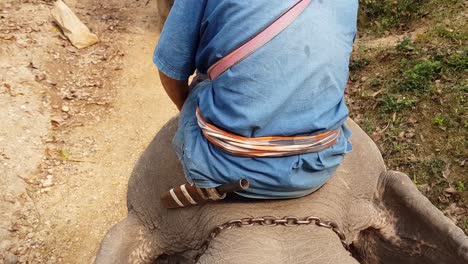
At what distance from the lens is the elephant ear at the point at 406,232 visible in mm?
2084

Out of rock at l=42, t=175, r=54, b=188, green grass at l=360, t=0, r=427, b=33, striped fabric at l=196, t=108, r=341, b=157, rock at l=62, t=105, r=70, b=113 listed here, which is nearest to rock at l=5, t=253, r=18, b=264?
rock at l=42, t=175, r=54, b=188

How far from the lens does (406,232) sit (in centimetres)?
230

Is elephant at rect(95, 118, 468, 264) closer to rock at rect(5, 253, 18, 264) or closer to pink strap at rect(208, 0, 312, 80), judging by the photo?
pink strap at rect(208, 0, 312, 80)

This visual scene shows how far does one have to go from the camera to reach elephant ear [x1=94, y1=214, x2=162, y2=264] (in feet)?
6.80

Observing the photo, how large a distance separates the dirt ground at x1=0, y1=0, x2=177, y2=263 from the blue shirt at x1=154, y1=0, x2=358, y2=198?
2.82m

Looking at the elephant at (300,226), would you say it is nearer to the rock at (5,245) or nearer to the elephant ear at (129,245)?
the elephant ear at (129,245)

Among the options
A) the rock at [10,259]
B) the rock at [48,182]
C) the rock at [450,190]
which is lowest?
the rock at [48,182]

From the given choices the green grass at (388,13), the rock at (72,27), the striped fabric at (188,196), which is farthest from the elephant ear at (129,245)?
the rock at (72,27)

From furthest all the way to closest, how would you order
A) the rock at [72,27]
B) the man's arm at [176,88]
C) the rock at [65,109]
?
the rock at [72,27] < the rock at [65,109] < the man's arm at [176,88]

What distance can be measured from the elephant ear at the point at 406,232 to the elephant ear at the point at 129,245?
3.17 feet

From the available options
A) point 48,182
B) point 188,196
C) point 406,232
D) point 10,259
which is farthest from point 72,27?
point 406,232

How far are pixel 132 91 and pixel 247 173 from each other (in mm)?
4445

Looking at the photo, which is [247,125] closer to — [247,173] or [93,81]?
[247,173]

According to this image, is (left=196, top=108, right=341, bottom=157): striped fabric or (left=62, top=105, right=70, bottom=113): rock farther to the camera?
(left=62, top=105, right=70, bottom=113): rock
